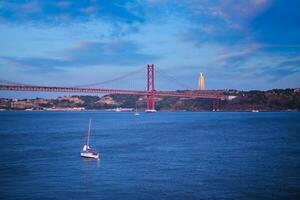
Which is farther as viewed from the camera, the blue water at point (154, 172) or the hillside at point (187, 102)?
the hillside at point (187, 102)

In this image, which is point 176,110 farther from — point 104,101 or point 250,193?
point 250,193

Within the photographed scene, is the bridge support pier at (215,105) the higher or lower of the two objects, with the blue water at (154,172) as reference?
higher

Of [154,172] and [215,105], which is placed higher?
[215,105]

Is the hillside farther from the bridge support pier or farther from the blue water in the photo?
the blue water

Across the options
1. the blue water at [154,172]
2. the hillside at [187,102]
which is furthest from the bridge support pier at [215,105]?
the blue water at [154,172]

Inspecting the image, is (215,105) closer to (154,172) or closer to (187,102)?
(187,102)

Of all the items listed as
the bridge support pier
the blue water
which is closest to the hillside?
the bridge support pier

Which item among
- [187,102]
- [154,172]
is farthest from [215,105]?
[154,172]

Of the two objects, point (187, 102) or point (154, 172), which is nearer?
point (154, 172)

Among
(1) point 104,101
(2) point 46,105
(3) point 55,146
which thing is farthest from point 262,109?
(3) point 55,146

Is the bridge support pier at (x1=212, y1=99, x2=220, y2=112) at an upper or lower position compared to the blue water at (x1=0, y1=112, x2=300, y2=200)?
upper

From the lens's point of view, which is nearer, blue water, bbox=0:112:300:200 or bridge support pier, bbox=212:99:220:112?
blue water, bbox=0:112:300:200

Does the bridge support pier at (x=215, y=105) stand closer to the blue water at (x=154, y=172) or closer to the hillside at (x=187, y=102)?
the hillside at (x=187, y=102)
